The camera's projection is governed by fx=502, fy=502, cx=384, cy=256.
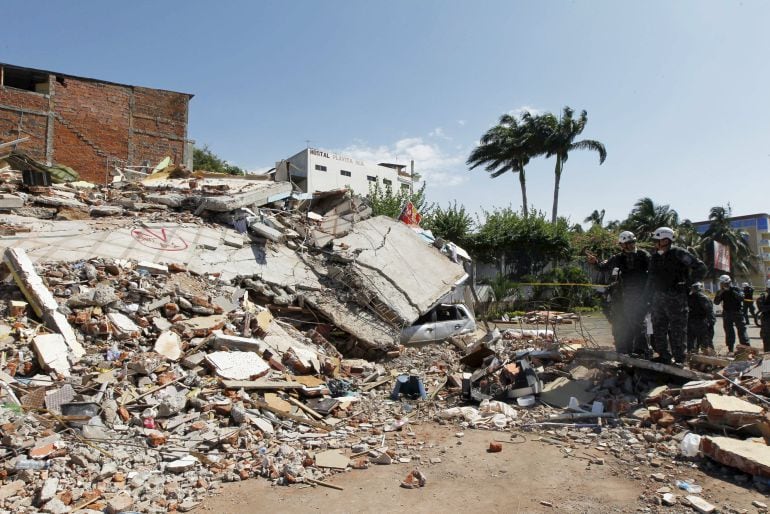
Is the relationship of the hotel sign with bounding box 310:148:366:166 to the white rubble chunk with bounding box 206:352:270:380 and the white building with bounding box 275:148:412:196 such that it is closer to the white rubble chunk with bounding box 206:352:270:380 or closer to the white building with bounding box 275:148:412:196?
the white building with bounding box 275:148:412:196

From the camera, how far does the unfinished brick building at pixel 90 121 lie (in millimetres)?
22656

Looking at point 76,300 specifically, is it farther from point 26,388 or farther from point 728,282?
point 728,282

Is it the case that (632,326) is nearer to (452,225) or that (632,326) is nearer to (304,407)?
(304,407)

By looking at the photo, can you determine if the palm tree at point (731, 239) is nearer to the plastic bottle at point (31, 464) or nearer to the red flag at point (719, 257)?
the red flag at point (719, 257)

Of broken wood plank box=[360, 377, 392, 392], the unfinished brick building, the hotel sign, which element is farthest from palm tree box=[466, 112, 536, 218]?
broken wood plank box=[360, 377, 392, 392]

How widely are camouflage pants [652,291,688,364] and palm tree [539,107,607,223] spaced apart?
91.5ft

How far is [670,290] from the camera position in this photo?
6219 millimetres

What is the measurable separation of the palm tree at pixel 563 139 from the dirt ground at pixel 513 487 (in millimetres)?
30187

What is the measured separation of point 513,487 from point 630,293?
11.9 ft

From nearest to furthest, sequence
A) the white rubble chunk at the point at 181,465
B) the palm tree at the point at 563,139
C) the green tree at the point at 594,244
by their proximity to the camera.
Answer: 1. the white rubble chunk at the point at 181,465
2. the green tree at the point at 594,244
3. the palm tree at the point at 563,139

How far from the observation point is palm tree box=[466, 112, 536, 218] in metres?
33.9

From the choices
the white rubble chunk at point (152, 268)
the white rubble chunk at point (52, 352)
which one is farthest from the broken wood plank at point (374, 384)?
the white rubble chunk at point (152, 268)

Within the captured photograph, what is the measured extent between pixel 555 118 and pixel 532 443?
31.8 meters

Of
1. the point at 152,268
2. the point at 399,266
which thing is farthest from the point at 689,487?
the point at 152,268
